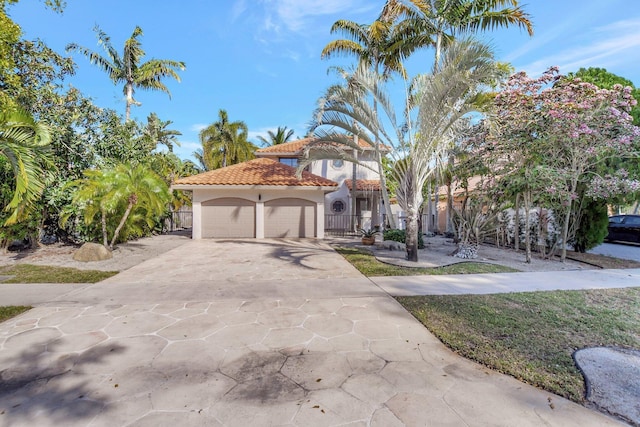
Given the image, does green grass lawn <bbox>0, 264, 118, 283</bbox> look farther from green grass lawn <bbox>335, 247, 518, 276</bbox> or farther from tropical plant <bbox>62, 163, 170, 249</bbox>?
green grass lawn <bbox>335, 247, 518, 276</bbox>

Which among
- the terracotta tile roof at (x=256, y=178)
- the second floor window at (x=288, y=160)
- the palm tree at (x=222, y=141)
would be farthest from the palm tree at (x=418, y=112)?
the palm tree at (x=222, y=141)

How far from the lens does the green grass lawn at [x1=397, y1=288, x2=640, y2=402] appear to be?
323 cm

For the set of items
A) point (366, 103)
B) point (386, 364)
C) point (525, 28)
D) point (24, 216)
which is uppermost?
point (525, 28)

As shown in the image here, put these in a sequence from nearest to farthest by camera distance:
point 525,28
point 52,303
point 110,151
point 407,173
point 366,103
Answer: point 52,303 < point 366,103 < point 407,173 < point 525,28 < point 110,151

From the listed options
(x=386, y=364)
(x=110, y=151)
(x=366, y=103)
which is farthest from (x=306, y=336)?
(x=110, y=151)

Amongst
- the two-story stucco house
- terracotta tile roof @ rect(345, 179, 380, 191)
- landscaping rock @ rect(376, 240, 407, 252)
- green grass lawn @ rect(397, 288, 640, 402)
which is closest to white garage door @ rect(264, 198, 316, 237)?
the two-story stucco house

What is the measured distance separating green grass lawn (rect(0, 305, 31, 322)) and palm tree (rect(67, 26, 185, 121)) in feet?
57.5

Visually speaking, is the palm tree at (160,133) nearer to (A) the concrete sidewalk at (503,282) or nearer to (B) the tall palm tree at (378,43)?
(B) the tall palm tree at (378,43)

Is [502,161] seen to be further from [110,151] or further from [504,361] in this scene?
[110,151]

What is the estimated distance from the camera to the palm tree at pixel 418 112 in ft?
23.6

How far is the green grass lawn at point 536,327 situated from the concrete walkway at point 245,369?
294 mm

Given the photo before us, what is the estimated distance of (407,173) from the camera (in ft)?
30.6

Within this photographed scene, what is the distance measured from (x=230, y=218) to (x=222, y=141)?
14305 mm

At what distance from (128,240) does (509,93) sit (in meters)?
17.4
